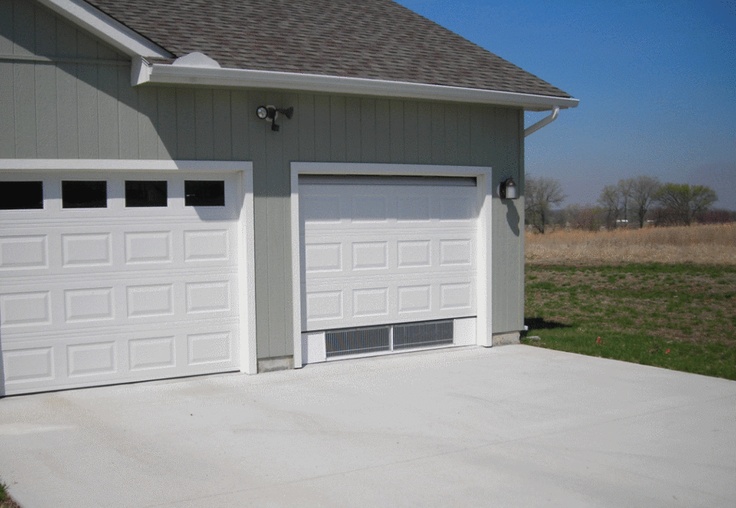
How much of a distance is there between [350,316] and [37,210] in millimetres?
3599

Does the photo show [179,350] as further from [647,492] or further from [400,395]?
[647,492]

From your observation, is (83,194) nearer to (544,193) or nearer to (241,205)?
(241,205)

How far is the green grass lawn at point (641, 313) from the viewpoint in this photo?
32.7 feet

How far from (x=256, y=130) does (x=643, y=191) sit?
181ft

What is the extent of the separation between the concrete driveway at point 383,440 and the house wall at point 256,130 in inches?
64.8

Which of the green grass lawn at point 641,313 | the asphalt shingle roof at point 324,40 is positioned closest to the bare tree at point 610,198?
the green grass lawn at point 641,313

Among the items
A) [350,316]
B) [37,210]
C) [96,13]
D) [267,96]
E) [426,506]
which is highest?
[96,13]

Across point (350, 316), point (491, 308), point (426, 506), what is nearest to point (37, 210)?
point (350, 316)

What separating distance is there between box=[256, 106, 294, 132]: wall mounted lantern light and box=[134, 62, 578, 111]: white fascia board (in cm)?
25

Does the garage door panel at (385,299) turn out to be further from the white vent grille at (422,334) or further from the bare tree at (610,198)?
the bare tree at (610,198)

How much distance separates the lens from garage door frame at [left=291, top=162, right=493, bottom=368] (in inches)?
344

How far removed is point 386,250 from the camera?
9.58 metres

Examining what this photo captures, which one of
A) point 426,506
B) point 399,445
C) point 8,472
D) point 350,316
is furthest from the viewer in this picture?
point 350,316

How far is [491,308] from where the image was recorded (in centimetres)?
1024
